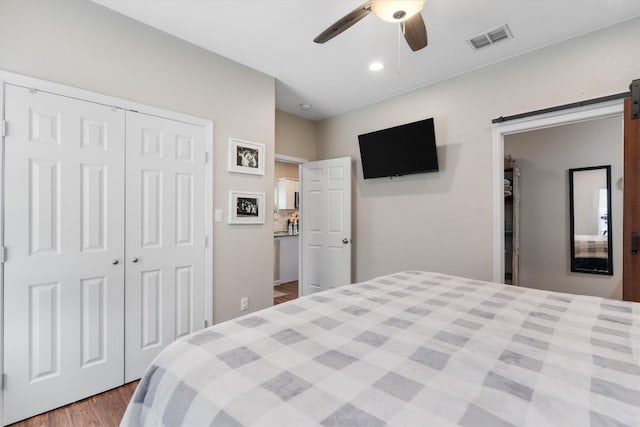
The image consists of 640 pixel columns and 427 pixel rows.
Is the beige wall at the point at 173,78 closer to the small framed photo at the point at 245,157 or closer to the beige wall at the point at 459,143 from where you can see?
the small framed photo at the point at 245,157

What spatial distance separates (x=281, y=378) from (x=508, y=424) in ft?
1.75

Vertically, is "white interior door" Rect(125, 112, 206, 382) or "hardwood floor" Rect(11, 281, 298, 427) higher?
"white interior door" Rect(125, 112, 206, 382)

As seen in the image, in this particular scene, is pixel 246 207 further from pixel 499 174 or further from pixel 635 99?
pixel 635 99

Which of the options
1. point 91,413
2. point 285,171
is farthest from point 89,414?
point 285,171

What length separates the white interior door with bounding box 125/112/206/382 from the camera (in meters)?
2.20

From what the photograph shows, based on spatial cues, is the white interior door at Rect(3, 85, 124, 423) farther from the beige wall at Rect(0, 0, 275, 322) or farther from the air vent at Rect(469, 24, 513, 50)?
the air vent at Rect(469, 24, 513, 50)

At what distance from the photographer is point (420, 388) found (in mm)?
734

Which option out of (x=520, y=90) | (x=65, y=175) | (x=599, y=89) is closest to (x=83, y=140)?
(x=65, y=175)

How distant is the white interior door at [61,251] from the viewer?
1761 mm

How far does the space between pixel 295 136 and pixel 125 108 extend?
2.33 m

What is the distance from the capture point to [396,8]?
61.2 inches

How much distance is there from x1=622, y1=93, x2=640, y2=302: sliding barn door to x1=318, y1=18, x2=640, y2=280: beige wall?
37cm


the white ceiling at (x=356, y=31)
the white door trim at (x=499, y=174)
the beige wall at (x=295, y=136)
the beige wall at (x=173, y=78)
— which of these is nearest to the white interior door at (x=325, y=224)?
the beige wall at (x=295, y=136)

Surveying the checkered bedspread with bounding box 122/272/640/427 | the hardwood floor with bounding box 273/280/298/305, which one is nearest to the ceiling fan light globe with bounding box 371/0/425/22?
the checkered bedspread with bounding box 122/272/640/427
